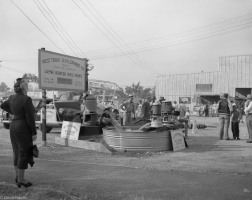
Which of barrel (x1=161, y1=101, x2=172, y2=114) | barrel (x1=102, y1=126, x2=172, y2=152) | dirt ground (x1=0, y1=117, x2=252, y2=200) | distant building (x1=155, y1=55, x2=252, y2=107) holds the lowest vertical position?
dirt ground (x1=0, y1=117, x2=252, y2=200)

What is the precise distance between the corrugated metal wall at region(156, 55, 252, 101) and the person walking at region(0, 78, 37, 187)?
165 ft

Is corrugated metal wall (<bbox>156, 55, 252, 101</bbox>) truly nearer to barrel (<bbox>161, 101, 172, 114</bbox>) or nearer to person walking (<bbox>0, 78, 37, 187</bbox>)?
barrel (<bbox>161, 101, 172, 114</bbox>)

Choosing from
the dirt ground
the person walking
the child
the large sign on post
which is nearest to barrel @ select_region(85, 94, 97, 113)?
the large sign on post

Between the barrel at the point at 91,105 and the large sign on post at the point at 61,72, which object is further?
the barrel at the point at 91,105

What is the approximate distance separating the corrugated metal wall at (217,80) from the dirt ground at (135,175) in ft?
148

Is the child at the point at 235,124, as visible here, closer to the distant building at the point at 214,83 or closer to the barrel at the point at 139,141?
the barrel at the point at 139,141

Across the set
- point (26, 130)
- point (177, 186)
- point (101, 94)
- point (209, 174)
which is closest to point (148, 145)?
point (209, 174)

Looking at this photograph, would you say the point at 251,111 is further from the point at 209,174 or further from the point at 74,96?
the point at 74,96

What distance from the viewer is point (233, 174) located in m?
6.32

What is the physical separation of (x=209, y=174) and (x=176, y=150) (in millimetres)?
3075

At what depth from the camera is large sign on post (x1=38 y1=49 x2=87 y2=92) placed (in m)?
10.5

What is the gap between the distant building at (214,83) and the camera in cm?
5181

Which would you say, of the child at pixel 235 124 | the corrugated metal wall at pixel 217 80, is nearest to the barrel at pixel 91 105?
the child at pixel 235 124

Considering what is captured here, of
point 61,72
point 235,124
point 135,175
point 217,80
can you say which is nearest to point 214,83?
point 217,80
